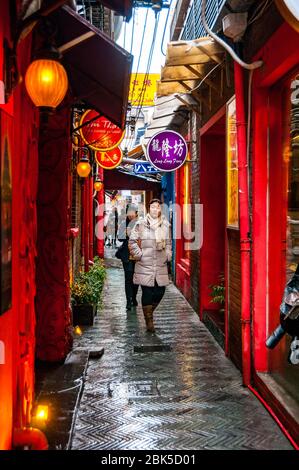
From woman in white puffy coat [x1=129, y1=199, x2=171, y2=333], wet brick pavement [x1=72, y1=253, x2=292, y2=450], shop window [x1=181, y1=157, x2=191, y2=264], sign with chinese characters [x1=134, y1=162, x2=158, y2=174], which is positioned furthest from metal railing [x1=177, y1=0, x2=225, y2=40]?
sign with chinese characters [x1=134, y1=162, x2=158, y2=174]

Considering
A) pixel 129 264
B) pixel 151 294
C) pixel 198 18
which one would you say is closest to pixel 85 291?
pixel 151 294

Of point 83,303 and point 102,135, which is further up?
point 102,135

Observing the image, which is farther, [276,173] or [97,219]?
[97,219]

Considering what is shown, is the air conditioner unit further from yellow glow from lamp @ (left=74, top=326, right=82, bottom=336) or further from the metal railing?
yellow glow from lamp @ (left=74, top=326, right=82, bottom=336)

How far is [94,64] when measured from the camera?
6.41m

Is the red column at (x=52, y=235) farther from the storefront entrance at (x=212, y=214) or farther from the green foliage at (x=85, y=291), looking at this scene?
the storefront entrance at (x=212, y=214)

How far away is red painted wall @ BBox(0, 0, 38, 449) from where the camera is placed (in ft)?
12.5

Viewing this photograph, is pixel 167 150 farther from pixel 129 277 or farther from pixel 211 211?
pixel 129 277

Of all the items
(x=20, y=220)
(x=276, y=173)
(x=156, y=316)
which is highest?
(x=276, y=173)

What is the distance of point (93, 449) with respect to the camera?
444 centimetres

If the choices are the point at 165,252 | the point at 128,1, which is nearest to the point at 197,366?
the point at 165,252

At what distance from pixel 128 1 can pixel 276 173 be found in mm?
2499

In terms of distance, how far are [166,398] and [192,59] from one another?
4.81 m
